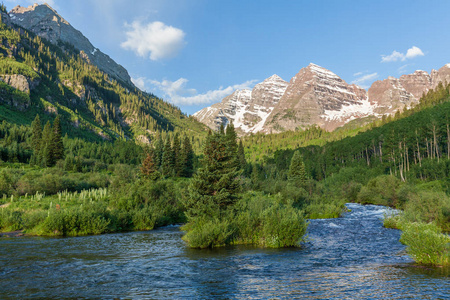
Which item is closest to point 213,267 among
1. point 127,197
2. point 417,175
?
point 127,197

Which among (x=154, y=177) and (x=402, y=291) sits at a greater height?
(x=154, y=177)

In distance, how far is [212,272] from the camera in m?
15.1

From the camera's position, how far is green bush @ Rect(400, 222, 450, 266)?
1543 centimetres

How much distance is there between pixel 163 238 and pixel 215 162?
28.9ft

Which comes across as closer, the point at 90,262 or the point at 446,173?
the point at 90,262

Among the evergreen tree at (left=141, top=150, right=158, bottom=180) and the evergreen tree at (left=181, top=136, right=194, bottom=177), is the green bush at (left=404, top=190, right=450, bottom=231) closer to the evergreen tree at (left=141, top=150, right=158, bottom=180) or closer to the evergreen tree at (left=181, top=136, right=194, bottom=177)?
the evergreen tree at (left=141, top=150, right=158, bottom=180)

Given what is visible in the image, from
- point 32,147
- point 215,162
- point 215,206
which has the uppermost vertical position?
point 32,147

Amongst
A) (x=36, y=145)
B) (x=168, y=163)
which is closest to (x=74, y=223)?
(x=168, y=163)

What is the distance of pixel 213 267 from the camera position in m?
16.2

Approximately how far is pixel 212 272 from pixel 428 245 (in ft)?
39.2

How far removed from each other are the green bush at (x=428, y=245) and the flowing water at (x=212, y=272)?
3.01ft

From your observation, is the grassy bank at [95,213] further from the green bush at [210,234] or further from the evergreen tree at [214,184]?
the green bush at [210,234]

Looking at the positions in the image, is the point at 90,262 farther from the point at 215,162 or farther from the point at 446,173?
the point at 446,173

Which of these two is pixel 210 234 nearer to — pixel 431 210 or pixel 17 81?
pixel 431 210
